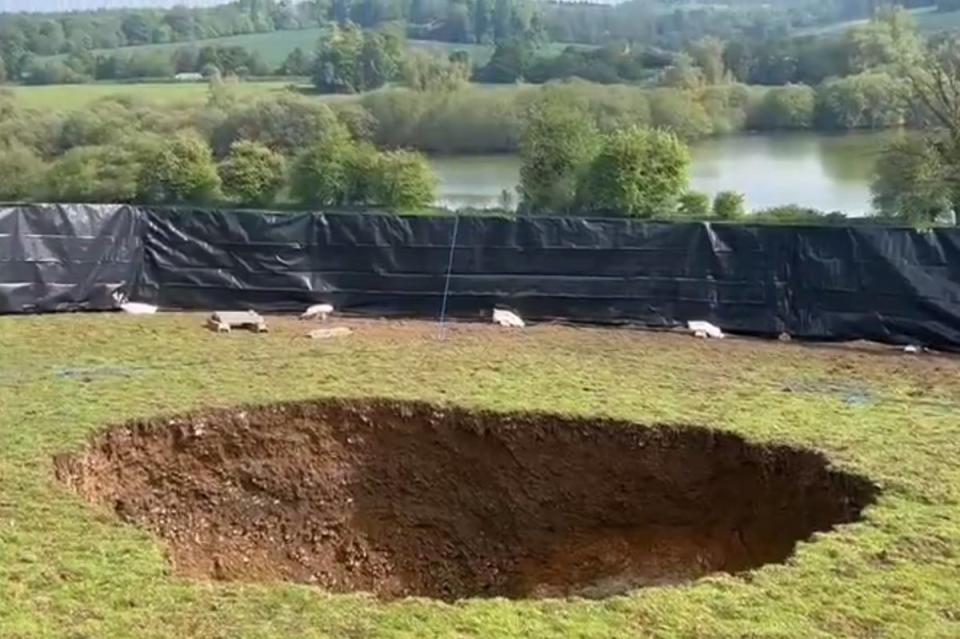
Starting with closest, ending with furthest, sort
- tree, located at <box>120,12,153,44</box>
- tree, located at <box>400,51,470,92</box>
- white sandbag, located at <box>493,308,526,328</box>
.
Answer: white sandbag, located at <box>493,308,526,328</box> < tree, located at <box>400,51,470,92</box> < tree, located at <box>120,12,153,44</box>

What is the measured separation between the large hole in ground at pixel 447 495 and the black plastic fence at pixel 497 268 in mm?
4775

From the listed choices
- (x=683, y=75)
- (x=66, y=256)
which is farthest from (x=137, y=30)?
(x=66, y=256)

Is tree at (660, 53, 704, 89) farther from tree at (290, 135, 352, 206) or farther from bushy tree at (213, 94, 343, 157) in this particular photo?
tree at (290, 135, 352, 206)

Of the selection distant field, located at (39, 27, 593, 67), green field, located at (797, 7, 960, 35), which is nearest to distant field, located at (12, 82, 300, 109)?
distant field, located at (39, 27, 593, 67)

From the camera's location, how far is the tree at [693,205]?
63.6 feet

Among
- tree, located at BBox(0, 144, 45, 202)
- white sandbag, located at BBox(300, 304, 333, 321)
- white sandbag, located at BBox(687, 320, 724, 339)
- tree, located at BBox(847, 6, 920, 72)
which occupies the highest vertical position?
tree, located at BBox(847, 6, 920, 72)

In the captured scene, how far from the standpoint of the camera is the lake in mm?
20328

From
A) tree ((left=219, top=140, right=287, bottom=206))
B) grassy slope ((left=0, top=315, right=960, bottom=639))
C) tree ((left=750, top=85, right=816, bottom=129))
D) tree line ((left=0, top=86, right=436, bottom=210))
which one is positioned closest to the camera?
grassy slope ((left=0, top=315, right=960, bottom=639))

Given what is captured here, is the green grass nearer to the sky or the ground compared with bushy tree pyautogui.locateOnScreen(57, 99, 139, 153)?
nearer to the sky

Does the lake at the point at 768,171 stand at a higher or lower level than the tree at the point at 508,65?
lower

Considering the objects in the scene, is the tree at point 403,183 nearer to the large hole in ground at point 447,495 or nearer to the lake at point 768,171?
the lake at point 768,171

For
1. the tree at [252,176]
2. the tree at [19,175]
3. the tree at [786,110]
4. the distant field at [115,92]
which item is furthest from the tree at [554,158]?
the distant field at [115,92]

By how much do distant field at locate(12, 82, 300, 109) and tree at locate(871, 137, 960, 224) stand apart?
1463 cm

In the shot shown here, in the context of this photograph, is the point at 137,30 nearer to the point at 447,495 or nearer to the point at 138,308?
the point at 138,308
